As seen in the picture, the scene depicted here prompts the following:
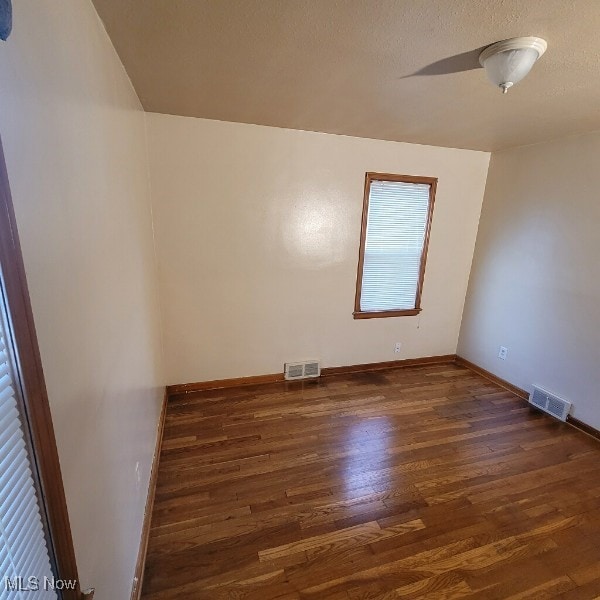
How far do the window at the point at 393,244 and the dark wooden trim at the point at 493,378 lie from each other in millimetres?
902

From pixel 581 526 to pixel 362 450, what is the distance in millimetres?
1230

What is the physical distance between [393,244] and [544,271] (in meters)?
1.32

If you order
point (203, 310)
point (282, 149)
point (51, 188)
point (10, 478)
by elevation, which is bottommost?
point (203, 310)

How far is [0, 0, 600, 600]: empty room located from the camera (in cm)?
71

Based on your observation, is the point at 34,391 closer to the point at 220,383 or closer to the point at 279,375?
the point at 220,383

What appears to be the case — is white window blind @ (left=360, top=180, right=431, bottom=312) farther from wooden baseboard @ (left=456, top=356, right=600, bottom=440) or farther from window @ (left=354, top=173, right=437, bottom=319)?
wooden baseboard @ (left=456, top=356, right=600, bottom=440)

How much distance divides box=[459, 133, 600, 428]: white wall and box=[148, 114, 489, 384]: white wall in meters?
0.30

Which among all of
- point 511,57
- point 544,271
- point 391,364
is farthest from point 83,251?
point 544,271

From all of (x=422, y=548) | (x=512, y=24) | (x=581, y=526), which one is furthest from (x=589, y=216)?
(x=422, y=548)

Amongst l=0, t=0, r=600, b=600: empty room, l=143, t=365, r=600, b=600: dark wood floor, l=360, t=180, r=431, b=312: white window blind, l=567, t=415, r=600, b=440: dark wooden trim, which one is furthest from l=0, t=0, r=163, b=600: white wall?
l=567, t=415, r=600, b=440: dark wooden trim

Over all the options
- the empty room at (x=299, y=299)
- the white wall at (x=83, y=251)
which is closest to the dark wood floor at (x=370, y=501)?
the empty room at (x=299, y=299)

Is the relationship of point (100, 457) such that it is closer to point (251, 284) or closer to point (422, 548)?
point (422, 548)

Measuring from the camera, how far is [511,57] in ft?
4.29

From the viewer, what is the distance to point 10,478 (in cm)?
50
